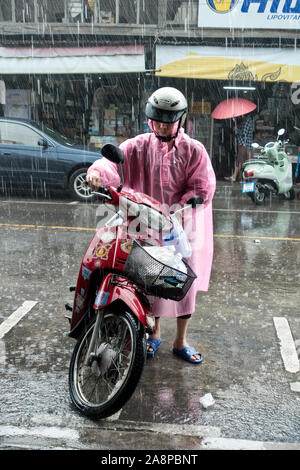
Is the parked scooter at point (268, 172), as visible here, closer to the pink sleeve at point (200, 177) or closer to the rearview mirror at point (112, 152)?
the pink sleeve at point (200, 177)

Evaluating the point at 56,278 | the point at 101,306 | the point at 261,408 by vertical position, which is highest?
the point at 101,306

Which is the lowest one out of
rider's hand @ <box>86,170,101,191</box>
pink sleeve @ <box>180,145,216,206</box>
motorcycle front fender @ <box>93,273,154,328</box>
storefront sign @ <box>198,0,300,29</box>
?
motorcycle front fender @ <box>93,273,154,328</box>

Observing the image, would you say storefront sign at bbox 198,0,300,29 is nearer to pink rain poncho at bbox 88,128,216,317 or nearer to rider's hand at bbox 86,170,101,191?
pink rain poncho at bbox 88,128,216,317

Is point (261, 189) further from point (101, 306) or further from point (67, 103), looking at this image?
point (101, 306)

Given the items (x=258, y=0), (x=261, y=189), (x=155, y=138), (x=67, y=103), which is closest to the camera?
(x=155, y=138)

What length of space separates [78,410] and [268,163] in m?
9.12

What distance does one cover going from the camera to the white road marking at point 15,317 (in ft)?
13.9

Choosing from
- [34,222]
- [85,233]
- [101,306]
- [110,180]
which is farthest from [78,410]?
[34,222]

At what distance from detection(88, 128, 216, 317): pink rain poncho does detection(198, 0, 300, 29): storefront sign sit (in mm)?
11061

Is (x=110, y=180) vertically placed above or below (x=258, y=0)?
below

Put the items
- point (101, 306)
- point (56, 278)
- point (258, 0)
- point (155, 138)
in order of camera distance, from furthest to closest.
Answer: point (258, 0) → point (56, 278) → point (155, 138) → point (101, 306)

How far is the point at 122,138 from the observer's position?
15305 millimetres

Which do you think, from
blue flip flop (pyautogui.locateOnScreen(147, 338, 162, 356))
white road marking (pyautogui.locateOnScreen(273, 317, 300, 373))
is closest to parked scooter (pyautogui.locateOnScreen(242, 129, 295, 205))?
white road marking (pyautogui.locateOnScreen(273, 317, 300, 373))

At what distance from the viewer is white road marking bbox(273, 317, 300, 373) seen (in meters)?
3.70
